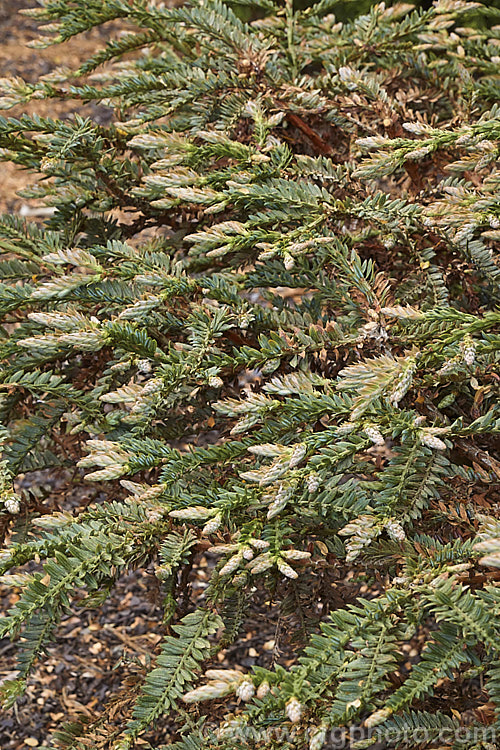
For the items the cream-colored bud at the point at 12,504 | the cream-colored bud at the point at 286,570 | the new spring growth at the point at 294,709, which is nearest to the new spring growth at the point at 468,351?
the cream-colored bud at the point at 286,570

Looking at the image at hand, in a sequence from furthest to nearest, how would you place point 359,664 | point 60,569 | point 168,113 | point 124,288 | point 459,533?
point 168,113, point 124,288, point 459,533, point 60,569, point 359,664

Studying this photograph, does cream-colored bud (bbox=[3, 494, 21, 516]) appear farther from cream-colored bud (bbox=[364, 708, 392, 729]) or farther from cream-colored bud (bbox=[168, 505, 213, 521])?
cream-colored bud (bbox=[364, 708, 392, 729])

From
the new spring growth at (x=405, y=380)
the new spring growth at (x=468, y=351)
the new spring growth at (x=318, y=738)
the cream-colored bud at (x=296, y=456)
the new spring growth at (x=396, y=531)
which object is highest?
the new spring growth at (x=468, y=351)

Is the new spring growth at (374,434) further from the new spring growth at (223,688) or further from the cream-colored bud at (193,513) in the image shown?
the new spring growth at (223,688)

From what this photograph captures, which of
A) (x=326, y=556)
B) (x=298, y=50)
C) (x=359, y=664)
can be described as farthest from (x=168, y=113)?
(x=359, y=664)

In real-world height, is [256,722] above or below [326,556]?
above

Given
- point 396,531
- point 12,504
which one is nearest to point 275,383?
point 396,531

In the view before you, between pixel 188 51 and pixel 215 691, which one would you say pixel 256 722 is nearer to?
pixel 215 691

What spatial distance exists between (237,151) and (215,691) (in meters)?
0.95

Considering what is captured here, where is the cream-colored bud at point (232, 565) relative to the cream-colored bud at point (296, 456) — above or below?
below

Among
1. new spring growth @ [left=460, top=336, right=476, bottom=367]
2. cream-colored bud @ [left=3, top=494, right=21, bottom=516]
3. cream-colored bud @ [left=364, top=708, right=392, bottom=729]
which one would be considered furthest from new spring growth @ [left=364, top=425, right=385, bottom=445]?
cream-colored bud @ [left=3, top=494, right=21, bottom=516]

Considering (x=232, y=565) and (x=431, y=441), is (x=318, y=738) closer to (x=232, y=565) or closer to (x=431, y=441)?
(x=232, y=565)

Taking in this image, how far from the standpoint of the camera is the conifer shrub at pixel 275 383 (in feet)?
3.35

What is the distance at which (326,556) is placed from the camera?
4.34ft
